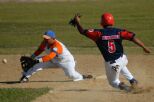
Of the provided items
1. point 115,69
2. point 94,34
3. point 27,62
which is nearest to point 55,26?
point 27,62

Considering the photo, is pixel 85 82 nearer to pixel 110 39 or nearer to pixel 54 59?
pixel 54 59

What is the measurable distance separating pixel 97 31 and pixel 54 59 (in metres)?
2.55

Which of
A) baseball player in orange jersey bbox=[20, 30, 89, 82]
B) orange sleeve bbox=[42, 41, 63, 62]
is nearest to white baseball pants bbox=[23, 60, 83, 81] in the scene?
baseball player in orange jersey bbox=[20, 30, 89, 82]

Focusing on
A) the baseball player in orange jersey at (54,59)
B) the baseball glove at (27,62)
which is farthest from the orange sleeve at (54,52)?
the baseball glove at (27,62)

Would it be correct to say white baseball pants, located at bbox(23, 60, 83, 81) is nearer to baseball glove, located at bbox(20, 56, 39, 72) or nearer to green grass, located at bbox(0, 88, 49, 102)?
baseball glove, located at bbox(20, 56, 39, 72)

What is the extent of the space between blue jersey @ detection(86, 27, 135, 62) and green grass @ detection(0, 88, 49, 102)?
166 cm

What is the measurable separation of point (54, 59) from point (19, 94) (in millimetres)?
2217

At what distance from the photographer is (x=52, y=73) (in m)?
16.0

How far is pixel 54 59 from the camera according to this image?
14.2m

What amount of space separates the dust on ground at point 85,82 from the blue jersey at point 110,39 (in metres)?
0.87

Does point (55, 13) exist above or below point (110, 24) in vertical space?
below

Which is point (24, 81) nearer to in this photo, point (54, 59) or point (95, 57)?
point (54, 59)

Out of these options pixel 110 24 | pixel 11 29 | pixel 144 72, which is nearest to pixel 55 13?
pixel 11 29

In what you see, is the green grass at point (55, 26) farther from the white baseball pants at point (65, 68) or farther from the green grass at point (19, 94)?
the green grass at point (19, 94)
